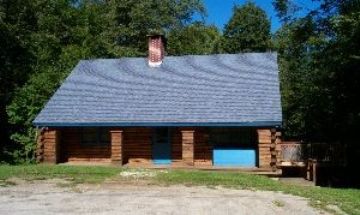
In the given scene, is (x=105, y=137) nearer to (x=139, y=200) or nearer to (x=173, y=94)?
(x=173, y=94)

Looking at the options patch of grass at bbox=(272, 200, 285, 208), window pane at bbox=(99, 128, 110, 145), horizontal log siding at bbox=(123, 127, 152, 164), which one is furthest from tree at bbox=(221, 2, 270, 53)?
patch of grass at bbox=(272, 200, 285, 208)

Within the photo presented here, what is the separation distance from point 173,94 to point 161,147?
9.02 feet

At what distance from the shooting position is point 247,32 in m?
49.5

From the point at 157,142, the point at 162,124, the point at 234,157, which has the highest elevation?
the point at 162,124

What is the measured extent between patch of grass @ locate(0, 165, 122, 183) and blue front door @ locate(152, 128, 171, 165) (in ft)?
10.1

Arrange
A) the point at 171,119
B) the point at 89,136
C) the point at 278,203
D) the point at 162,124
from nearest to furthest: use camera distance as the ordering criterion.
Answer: the point at 278,203, the point at 162,124, the point at 171,119, the point at 89,136

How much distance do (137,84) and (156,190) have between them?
11167 mm

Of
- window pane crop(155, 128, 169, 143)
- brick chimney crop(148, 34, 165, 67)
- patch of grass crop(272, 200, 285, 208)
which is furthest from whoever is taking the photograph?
brick chimney crop(148, 34, 165, 67)

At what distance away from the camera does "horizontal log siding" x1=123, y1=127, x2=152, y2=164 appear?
25.7 metres

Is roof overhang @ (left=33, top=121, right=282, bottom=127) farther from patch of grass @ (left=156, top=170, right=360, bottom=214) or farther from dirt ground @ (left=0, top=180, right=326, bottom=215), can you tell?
dirt ground @ (left=0, top=180, right=326, bottom=215)

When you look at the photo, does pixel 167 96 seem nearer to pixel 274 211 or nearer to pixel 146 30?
pixel 274 211

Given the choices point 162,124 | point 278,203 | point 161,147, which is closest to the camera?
point 278,203

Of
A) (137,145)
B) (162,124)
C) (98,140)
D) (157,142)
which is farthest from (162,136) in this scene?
(98,140)

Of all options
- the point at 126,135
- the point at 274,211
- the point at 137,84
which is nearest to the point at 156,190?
the point at 274,211
